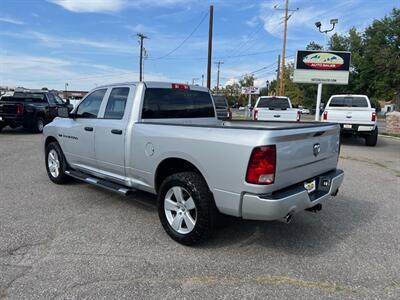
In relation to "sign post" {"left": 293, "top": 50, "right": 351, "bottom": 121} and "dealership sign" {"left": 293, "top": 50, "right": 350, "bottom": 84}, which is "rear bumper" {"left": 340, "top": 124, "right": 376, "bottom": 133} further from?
"dealership sign" {"left": 293, "top": 50, "right": 350, "bottom": 84}

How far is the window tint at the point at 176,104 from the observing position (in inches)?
179

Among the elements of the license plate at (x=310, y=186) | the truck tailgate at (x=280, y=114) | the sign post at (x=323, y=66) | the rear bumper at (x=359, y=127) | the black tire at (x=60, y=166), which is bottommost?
the black tire at (x=60, y=166)

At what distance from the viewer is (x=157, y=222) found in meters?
4.50

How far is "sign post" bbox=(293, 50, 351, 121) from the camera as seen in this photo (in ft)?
59.9

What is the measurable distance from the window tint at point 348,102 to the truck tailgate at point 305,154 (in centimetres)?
1029

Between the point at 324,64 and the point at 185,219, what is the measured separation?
16994 millimetres

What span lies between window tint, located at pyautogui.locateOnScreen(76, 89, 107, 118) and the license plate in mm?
3251

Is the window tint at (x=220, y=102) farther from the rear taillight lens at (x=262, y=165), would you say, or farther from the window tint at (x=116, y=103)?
the rear taillight lens at (x=262, y=165)

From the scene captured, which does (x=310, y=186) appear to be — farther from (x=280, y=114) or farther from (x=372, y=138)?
(x=372, y=138)

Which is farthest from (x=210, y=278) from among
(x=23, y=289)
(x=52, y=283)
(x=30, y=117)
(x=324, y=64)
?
(x=324, y=64)

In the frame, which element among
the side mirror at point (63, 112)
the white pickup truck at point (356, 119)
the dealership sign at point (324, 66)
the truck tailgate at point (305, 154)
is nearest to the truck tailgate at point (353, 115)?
the white pickup truck at point (356, 119)

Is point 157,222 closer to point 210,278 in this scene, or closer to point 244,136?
point 210,278

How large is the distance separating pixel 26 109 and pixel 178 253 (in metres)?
12.8

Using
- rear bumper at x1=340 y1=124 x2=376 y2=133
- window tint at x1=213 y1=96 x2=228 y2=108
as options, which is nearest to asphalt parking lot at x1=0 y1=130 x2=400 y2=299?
rear bumper at x1=340 y1=124 x2=376 y2=133
